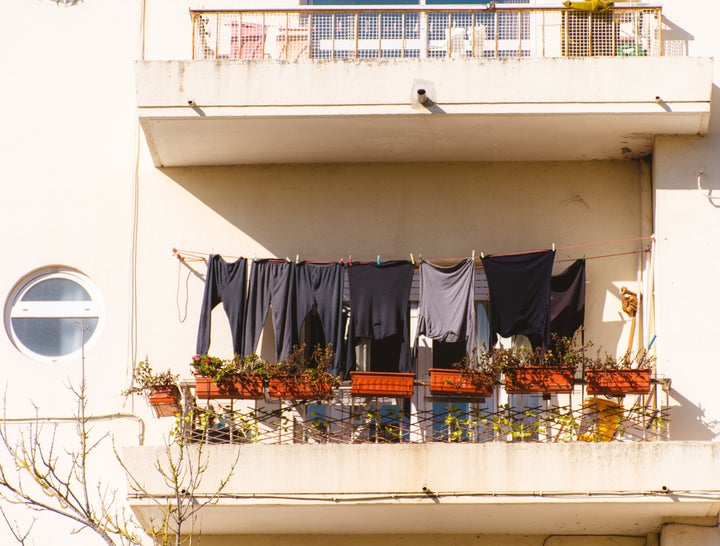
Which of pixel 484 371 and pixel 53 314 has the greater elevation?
pixel 53 314

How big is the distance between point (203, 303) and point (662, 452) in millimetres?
4890

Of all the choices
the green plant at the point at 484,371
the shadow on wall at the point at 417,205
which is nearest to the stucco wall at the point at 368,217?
the shadow on wall at the point at 417,205

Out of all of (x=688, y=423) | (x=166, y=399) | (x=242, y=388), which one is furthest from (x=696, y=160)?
(x=166, y=399)

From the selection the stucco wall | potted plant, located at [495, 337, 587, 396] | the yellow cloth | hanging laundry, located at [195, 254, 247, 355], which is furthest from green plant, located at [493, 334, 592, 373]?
the yellow cloth

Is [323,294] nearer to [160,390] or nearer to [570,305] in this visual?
[160,390]

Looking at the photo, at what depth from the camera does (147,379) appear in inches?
593

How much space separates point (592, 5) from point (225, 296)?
15.8 ft

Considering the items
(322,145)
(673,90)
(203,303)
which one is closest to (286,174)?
(322,145)

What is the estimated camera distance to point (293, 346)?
1522 centimetres

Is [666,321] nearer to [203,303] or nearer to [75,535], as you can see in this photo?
[203,303]

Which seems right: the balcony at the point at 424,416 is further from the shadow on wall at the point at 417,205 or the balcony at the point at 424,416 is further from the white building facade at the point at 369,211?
the shadow on wall at the point at 417,205

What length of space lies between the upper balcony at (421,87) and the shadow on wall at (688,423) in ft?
9.20

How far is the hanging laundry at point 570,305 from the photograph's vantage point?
1533 cm

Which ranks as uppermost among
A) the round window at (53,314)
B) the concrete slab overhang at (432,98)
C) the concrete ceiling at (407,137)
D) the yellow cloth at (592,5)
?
the yellow cloth at (592,5)
